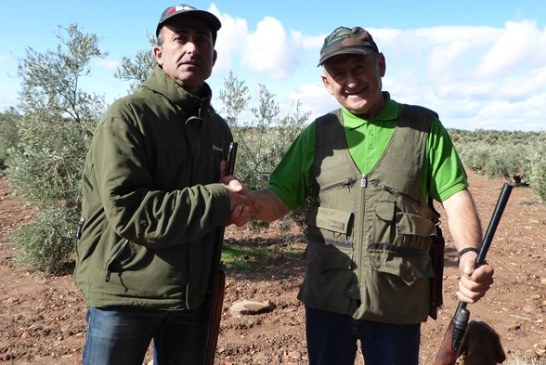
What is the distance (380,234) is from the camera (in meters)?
2.62

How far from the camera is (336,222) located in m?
2.72

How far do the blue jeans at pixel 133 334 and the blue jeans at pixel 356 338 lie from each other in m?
0.68

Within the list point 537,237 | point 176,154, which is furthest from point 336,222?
point 537,237

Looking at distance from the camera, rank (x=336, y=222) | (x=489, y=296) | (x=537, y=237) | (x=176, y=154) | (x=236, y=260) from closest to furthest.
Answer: (x=176, y=154) → (x=336, y=222) → (x=489, y=296) → (x=236, y=260) → (x=537, y=237)

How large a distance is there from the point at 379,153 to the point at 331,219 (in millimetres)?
454

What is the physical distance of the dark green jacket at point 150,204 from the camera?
2260 mm

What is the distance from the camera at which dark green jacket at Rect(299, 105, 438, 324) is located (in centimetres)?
261

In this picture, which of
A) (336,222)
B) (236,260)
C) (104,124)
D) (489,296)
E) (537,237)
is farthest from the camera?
(537,237)

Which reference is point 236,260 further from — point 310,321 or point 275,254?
point 310,321

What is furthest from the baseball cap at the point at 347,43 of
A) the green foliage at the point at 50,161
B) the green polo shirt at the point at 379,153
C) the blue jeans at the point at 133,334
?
the green foliage at the point at 50,161

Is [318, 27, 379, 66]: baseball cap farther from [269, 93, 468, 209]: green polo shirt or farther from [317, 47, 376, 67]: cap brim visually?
[269, 93, 468, 209]: green polo shirt

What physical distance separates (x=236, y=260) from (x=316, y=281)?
19.4 feet

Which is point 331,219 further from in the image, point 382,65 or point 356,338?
point 382,65

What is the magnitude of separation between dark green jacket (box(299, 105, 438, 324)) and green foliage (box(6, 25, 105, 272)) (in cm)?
597
